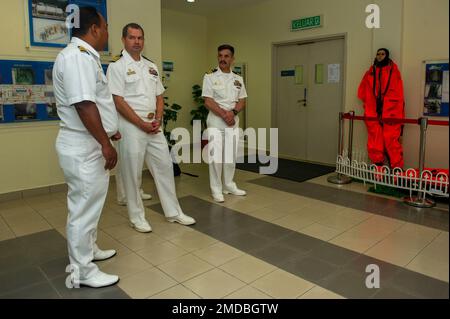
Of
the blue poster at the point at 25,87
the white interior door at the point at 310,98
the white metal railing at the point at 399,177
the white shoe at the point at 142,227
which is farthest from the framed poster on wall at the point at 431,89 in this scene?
the blue poster at the point at 25,87

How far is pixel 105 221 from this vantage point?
3.33m

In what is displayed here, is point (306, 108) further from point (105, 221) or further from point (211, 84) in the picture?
point (105, 221)

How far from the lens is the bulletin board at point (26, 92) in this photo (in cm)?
390

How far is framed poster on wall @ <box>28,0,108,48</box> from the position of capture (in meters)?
3.99

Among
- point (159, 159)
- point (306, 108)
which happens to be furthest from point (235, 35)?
point (159, 159)

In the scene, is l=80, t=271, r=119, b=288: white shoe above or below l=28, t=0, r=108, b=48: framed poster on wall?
below

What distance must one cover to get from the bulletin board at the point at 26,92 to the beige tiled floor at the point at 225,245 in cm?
96

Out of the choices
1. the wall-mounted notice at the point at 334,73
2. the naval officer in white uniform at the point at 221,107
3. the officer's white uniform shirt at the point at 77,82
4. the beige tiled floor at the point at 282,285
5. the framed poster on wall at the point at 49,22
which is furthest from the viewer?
the wall-mounted notice at the point at 334,73

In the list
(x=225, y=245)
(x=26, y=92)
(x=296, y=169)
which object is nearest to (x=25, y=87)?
(x=26, y=92)

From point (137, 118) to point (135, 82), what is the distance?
302 millimetres

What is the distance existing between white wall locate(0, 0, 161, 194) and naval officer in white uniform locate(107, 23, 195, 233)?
5.89 ft

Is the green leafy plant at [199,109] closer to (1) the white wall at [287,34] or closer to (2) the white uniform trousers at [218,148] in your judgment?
(1) the white wall at [287,34]

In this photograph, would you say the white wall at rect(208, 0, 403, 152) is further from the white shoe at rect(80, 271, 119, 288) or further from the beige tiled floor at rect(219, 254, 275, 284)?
the white shoe at rect(80, 271, 119, 288)

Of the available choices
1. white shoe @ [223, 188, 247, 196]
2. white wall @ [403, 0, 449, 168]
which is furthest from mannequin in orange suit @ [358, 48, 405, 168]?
white shoe @ [223, 188, 247, 196]
